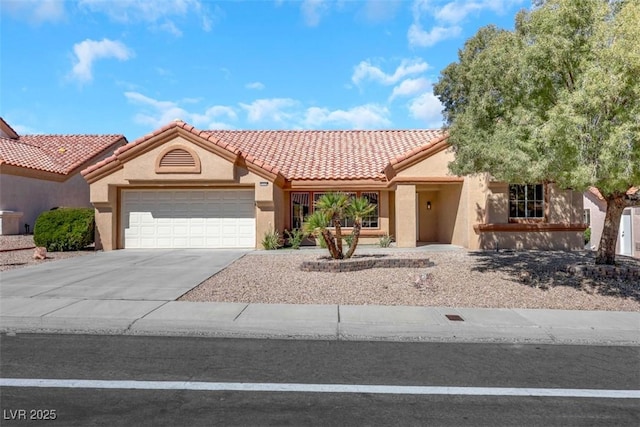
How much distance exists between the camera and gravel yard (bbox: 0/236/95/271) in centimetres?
1326

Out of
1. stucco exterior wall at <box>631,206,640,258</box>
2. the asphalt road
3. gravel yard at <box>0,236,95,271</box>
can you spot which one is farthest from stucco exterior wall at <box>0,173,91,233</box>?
stucco exterior wall at <box>631,206,640,258</box>

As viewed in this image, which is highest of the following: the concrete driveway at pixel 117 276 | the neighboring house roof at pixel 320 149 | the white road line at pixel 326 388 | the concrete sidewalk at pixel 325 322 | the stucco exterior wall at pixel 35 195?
the neighboring house roof at pixel 320 149

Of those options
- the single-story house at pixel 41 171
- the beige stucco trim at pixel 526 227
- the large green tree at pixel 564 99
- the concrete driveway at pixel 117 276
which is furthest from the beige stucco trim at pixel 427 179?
the single-story house at pixel 41 171

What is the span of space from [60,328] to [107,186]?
Answer: 11202 millimetres

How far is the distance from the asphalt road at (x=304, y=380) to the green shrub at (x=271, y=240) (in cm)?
1037

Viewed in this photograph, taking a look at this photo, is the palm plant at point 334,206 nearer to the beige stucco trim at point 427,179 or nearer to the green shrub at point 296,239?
the green shrub at point 296,239

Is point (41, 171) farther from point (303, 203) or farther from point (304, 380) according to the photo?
point (304, 380)

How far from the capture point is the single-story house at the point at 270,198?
1632 cm

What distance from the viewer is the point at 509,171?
8938 mm

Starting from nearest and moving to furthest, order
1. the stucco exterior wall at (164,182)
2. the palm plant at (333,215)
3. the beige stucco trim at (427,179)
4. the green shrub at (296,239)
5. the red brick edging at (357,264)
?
the red brick edging at (357,264) < the palm plant at (333,215) < the stucco exterior wall at (164,182) < the beige stucco trim at (427,179) < the green shrub at (296,239)

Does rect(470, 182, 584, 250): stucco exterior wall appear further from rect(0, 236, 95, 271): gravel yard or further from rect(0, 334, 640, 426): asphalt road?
rect(0, 236, 95, 271): gravel yard

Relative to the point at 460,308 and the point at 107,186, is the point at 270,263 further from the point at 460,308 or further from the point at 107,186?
the point at 107,186

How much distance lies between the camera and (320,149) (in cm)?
2317

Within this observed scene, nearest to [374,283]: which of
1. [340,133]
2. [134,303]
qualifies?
[134,303]
